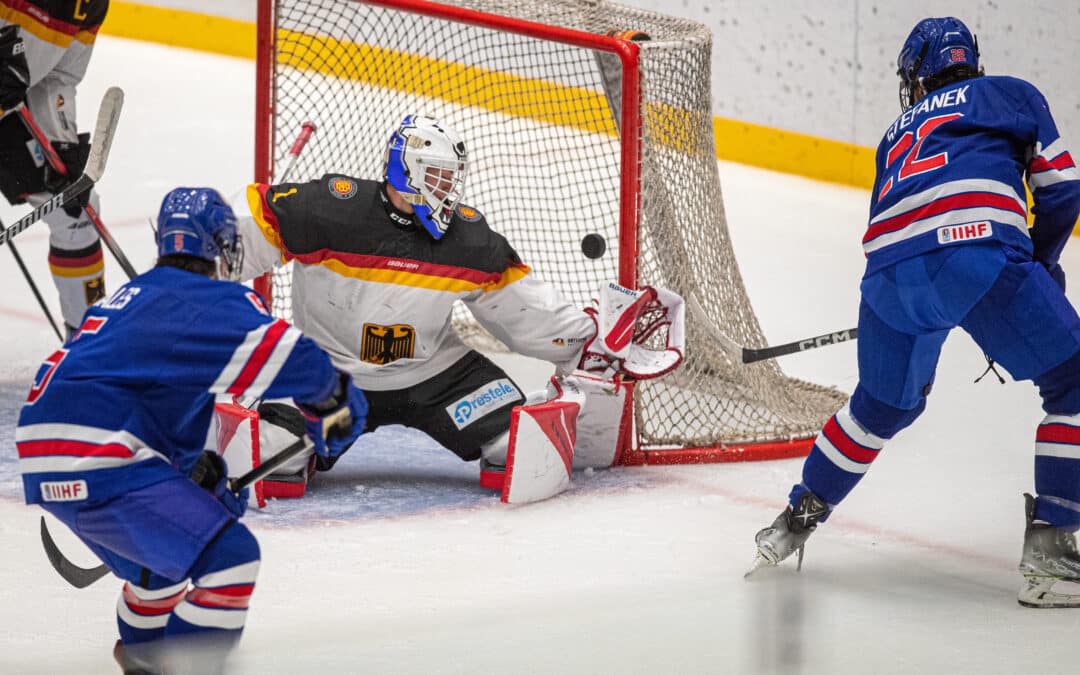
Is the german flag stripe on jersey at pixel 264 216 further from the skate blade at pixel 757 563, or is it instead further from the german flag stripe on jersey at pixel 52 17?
the skate blade at pixel 757 563

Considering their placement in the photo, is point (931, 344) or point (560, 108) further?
point (560, 108)

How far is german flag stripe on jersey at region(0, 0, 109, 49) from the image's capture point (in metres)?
4.23

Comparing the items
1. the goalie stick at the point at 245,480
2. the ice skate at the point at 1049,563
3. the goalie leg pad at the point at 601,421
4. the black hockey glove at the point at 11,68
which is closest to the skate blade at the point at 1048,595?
the ice skate at the point at 1049,563

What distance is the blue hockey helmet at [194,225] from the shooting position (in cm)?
244

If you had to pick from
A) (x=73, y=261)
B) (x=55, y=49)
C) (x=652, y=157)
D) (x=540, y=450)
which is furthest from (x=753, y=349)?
(x=55, y=49)

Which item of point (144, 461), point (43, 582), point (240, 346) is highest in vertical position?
point (240, 346)

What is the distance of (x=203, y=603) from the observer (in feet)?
7.64

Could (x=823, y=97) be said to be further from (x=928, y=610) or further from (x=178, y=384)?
(x=178, y=384)

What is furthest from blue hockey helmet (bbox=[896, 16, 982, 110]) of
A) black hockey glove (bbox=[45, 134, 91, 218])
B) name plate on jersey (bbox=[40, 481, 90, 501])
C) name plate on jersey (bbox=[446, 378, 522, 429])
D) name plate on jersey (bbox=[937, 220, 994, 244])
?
black hockey glove (bbox=[45, 134, 91, 218])

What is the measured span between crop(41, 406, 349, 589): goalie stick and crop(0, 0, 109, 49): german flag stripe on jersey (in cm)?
194

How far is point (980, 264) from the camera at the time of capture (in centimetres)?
284

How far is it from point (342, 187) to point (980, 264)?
148 cm

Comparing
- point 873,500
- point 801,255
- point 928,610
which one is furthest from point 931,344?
point 801,255

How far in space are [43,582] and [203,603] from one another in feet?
2.98
